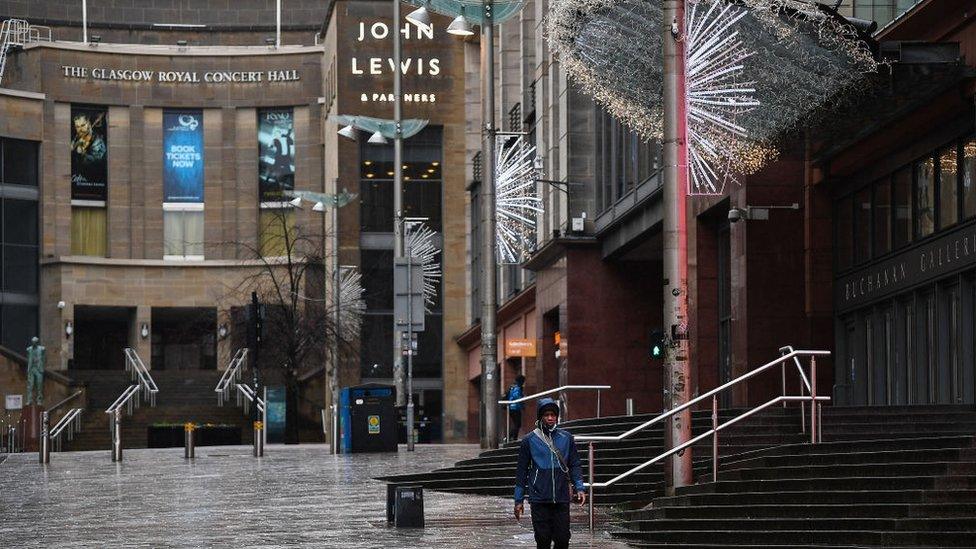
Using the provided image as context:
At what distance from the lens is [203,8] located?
3750 inches

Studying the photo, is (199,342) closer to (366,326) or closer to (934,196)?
(366,326)

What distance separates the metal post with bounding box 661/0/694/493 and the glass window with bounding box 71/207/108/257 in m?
69.3

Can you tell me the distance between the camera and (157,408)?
235ft

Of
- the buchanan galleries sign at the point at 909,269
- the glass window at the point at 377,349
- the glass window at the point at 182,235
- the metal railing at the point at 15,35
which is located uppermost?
the metal railing at the point at 15,35

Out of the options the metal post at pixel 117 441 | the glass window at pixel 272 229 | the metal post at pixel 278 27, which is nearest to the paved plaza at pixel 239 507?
the metal post at pixel 117 441

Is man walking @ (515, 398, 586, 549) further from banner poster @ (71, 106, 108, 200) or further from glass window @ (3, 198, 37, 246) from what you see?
banner poster @ (71, 106, 108, 200)

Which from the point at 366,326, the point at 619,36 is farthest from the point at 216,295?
the point at 619,36

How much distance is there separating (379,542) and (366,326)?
5605cm

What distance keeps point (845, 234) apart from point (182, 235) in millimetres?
62312

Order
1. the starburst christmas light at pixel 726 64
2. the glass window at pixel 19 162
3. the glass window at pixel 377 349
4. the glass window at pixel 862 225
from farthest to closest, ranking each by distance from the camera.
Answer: the glass window at pixel 19 162
the glass window at pixel 377 349
the glass window at pixel 862 225
the starburst christmas light at pixel 726 64

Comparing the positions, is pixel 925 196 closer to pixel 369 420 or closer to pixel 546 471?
pixel 546 471

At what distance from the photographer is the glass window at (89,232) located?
89.3m

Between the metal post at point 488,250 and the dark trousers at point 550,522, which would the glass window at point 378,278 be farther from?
the dark trousers at point 550,522

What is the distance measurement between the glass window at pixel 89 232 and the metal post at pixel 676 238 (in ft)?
227
